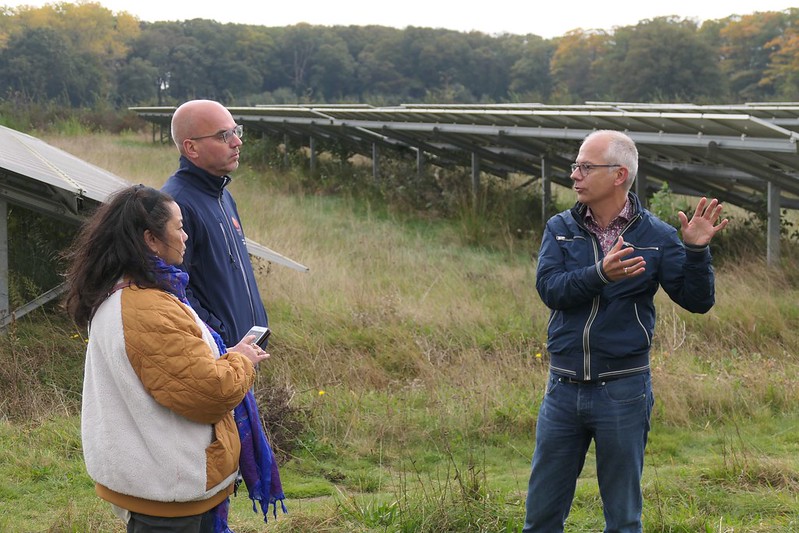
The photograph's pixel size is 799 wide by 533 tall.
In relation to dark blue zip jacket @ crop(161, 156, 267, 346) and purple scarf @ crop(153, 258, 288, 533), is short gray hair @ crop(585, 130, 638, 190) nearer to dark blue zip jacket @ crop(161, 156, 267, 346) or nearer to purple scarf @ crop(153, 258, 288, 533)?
dark blue zip jacket @ crop(161, 156, 267, 346)

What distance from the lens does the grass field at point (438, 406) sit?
456 cm

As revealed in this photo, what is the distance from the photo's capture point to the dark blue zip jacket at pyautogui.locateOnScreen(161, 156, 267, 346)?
3877mm

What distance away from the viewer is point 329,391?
7.02m

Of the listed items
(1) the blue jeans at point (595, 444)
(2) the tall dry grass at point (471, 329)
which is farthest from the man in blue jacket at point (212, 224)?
(2) the tall dry grass at point (471, 329)

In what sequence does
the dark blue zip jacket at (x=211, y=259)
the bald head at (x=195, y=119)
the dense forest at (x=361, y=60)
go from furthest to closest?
1. the dense forest at (x=361, y=60)
2. the bald head at (x=195, y=119)
3. the dark blue zip jacket at (x=211, y=259)

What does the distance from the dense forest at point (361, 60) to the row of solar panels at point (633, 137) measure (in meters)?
28.2

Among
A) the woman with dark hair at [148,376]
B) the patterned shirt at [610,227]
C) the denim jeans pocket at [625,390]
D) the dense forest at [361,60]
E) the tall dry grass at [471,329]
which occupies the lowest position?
the tall dry grass at [471,329]

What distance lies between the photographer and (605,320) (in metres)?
3.61

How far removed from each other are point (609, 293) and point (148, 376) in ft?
5.49

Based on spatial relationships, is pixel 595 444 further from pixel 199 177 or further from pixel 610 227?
pixel 199 177

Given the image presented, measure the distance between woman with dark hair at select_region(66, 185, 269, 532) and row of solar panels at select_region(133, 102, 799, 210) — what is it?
7.10m

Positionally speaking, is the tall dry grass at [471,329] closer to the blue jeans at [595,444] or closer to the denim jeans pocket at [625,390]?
the blue jeans at [595,444]

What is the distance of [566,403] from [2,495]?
303 cm

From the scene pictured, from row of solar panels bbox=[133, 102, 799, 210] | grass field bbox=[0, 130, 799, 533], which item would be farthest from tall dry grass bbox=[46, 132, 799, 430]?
row of solar panels bbox=[133, 102, 799, 210]
